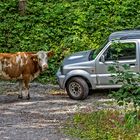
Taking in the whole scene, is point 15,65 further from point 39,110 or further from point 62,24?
point 62,24

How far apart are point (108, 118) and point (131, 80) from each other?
111 inches

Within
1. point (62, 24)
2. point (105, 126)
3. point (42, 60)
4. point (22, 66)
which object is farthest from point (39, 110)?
point (62, 24)

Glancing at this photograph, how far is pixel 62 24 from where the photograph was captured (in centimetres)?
2097

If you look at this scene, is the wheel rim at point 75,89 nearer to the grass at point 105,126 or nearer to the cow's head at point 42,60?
the cow's head at point 42,60

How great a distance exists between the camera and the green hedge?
20.0 meters

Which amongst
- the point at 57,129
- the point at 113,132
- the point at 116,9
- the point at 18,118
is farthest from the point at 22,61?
the point at 116,9

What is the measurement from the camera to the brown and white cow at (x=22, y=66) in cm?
1568

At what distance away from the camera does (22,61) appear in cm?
1579

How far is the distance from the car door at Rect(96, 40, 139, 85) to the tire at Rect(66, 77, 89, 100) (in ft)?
1.56

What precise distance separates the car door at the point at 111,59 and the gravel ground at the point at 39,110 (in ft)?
2.35

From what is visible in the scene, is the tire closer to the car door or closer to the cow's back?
the car door

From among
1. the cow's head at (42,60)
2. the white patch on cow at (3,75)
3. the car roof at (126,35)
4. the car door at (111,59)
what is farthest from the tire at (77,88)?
the white patch on cow at (3,75)

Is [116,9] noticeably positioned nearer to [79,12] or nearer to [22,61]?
[79,12]

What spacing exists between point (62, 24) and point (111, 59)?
19.4 feet
